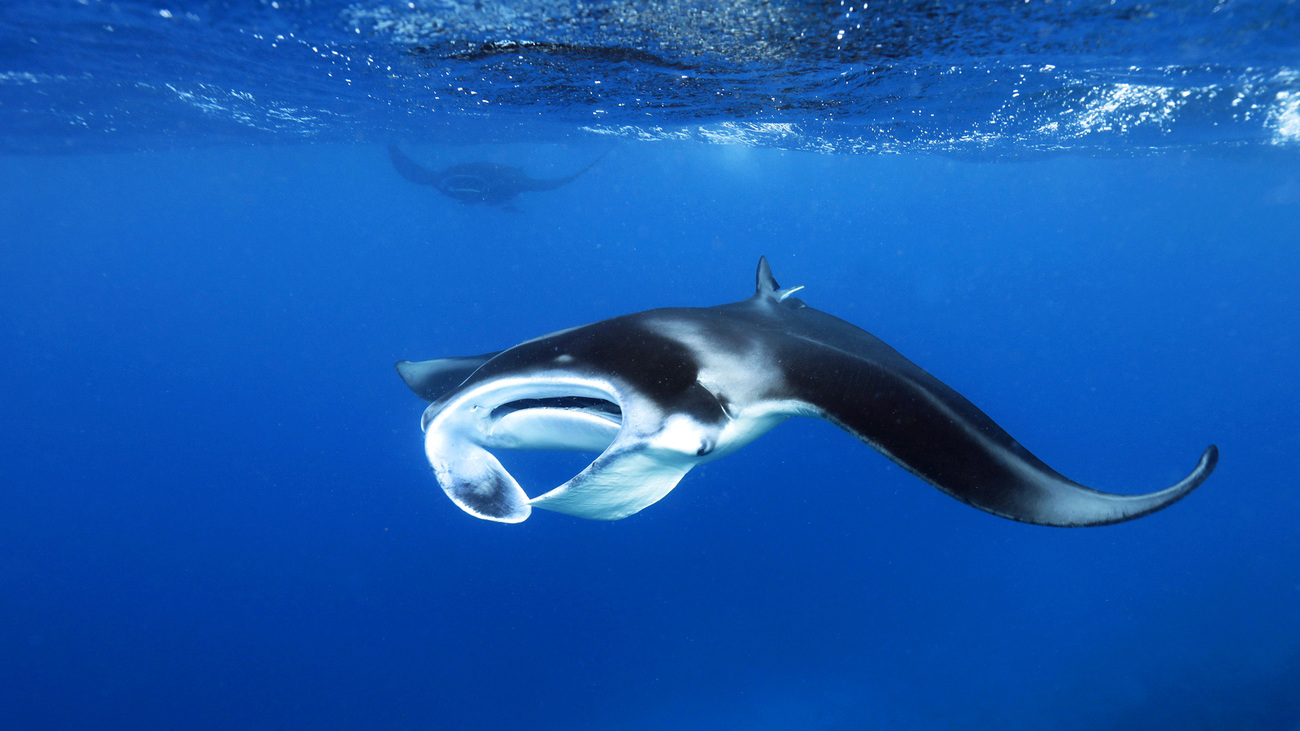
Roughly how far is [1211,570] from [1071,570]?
3.27 meters

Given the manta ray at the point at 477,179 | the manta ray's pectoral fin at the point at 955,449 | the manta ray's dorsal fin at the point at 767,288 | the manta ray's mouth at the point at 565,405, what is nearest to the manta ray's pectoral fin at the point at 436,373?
the manta ray's mouth at the point at 565,405

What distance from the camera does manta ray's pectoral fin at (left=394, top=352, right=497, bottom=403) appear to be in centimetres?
354

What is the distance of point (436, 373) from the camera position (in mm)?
3676

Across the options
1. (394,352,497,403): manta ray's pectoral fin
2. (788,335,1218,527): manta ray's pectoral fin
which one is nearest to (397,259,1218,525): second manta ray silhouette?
(788,335,1218,527): manta ray's pectoral fin

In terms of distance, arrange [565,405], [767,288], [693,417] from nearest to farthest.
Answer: [693,417]
[565,405]
[767,288]

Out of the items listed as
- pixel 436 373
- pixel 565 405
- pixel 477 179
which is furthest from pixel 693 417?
pixel 477 179

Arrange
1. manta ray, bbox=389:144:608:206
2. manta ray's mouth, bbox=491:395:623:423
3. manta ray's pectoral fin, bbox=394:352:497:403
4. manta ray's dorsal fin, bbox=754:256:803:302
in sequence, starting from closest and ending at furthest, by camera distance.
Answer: manta ray's mouth, bbox=491:395:623:423 → manta ray's pectoral fin, bbox=394:352:497:403 → manta ray's dorsal fin, bbox=754:256:803:302 → manta ray, bbox=389:144:608:206

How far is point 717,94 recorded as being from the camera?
8305mm

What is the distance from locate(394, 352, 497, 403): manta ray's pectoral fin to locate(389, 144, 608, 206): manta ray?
11754mm

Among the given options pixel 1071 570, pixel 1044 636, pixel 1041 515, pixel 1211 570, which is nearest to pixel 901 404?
pixel 1041 515

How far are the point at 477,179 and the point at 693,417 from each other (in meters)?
14.6

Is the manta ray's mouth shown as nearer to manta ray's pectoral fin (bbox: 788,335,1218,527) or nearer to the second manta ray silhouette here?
the second manta ray silhouette

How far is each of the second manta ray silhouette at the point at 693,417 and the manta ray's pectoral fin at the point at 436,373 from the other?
45.0 inches

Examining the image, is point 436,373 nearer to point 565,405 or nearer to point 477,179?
point 565,405
